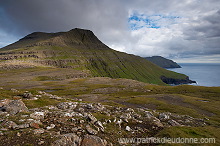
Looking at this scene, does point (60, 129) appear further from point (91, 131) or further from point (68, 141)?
point (91, 131)

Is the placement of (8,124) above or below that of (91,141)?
above

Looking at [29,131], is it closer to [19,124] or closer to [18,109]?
[19,124]

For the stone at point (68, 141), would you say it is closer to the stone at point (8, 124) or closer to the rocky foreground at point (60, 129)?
the rocky foreground at point (60, 129)

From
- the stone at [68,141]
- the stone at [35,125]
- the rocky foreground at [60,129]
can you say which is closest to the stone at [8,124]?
the rocky foreground at [60,129]

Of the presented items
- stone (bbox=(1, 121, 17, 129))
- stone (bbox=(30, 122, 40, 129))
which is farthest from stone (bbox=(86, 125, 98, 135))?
stone (bbox=(1, 121, 17, 129))

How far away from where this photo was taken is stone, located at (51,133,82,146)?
11289 mm

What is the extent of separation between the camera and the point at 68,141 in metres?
11.8

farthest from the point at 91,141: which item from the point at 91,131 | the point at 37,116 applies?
the point at 37,116

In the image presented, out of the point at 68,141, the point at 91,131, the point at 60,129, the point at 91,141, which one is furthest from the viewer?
the point at 91,131

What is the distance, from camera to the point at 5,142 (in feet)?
34.2

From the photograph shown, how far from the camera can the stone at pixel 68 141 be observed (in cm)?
1129

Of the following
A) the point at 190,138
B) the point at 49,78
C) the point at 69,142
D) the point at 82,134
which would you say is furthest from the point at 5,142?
the point at 49,78

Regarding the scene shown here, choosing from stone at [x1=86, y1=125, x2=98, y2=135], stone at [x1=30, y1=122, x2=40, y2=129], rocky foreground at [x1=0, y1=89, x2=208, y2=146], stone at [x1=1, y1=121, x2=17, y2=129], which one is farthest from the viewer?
stone at [x1=86, y1=125, x2=98, y2=135]

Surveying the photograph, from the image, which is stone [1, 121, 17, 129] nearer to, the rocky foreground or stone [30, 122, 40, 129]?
the rocky foreground
